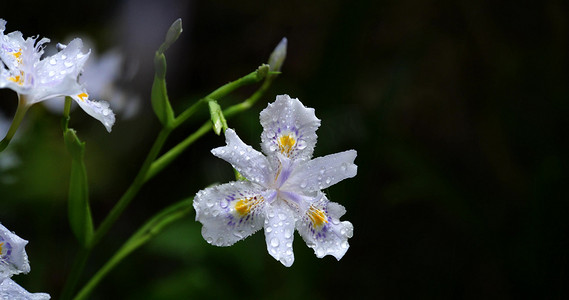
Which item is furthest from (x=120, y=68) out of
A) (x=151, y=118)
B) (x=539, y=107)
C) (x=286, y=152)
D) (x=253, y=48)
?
(x=539, y=107)

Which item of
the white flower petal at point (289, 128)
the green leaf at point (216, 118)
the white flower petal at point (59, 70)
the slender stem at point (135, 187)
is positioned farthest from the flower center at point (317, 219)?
the white flower petal at point (59, 70)

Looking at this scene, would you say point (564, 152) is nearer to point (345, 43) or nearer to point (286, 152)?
point (345, 43)

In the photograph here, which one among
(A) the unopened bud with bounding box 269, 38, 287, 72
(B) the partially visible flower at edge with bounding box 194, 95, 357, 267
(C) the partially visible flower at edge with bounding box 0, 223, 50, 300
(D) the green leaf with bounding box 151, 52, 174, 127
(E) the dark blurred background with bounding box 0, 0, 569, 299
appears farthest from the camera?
(E) the dark blurred background with bounding box 0, 0, 569, 299

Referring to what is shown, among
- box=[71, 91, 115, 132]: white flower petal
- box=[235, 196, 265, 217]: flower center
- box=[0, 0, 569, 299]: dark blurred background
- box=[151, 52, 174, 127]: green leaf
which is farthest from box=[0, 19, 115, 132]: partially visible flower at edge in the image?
box=[0, 0, 569, 299]: dark blurred background

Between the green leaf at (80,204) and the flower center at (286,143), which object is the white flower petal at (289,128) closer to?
the flower center at (286,143)

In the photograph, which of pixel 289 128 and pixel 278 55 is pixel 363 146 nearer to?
pixel 278 55

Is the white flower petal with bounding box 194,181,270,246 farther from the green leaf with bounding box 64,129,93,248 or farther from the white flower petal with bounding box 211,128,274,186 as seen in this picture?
the green leaf with bounding box 64,129,93,248
